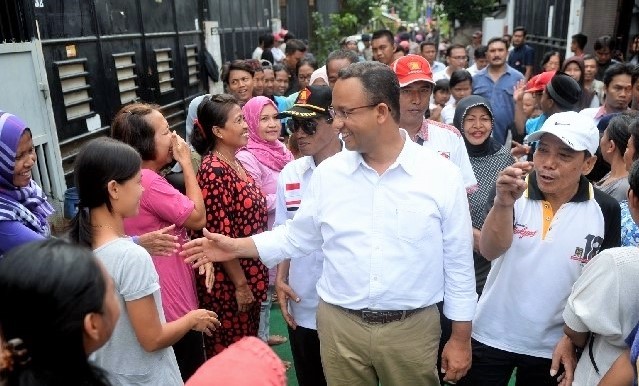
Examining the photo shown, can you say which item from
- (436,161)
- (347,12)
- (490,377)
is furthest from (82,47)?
(347,12)

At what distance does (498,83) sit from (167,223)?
14.8 feet

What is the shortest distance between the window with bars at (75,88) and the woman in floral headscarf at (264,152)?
256cm

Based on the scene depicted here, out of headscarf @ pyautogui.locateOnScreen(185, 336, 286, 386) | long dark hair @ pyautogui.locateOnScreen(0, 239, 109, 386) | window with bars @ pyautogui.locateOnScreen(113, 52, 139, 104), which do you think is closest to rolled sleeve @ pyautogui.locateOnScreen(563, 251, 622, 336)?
headscarf @ pyautogui.locateOnScreen(185, 336, 286, 386)

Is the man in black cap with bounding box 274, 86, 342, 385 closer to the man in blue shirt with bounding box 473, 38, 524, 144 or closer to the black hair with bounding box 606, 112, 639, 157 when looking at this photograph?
the black hair with bounding box 606, 112, 639, 157

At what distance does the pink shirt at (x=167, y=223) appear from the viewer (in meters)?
2.42

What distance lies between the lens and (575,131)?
210 centimetres

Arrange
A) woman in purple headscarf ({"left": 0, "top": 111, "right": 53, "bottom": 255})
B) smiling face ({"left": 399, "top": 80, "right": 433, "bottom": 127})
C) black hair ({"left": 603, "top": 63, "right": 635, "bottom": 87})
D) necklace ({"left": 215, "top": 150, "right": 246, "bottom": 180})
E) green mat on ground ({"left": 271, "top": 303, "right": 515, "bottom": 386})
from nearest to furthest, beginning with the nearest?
1. woman in purple headscarf ({"left": 0, "top": 111, "right": 53, "bottom": 255})
2. necklace ({"left": 215, "top": 150, "right": 246, "bottom": 180})
3. smiling face ({"left": 399, "top": 80, "right": 433, "bottom": 127})
4. green mat on ground ({"left": 271, "top": 303, "right": 515, "bottom": 386})
5. black hair ({"left": 603, "top": 63, "right": 635, "bottom": 87})

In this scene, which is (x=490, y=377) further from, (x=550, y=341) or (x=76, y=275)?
(x=76, y=275)

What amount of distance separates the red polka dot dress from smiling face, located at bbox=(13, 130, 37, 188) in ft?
2.65

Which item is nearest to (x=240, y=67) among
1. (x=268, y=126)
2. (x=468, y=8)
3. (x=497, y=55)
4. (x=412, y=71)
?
(x=268, y=126)

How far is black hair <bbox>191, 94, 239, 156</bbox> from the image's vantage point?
2910 millimetres

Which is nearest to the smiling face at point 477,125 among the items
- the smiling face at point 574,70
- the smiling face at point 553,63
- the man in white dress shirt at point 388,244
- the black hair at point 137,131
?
the man in white dress shirt at point 388,244

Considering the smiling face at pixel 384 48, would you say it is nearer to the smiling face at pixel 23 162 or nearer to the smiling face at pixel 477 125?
the smiling face at pixel 477 125

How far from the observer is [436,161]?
209 centimetres
